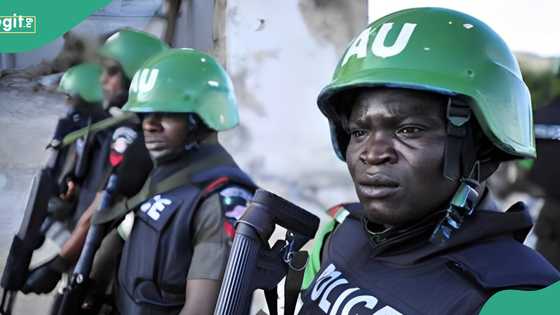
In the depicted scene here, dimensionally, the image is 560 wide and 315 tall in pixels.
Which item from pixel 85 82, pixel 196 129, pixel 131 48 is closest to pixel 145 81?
pixel 196 129

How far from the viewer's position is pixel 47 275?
2.96 m

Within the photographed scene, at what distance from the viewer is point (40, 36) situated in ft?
11.5

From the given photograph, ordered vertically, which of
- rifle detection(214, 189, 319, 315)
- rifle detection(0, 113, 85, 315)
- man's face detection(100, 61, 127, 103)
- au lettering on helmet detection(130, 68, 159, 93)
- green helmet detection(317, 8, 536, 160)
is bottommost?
rifle detection(0, 113, 85, 315)

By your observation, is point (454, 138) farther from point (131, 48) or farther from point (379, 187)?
point (131, 48)

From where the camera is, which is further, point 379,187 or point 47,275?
point 47,275

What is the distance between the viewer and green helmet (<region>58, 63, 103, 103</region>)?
3.36m

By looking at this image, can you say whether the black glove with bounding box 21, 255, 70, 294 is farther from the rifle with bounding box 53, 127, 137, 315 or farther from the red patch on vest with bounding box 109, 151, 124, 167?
the red patch on vest with bounding box 109, 151, 124, 167

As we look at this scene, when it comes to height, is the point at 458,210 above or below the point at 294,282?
above

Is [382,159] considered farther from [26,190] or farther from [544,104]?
[26,190]

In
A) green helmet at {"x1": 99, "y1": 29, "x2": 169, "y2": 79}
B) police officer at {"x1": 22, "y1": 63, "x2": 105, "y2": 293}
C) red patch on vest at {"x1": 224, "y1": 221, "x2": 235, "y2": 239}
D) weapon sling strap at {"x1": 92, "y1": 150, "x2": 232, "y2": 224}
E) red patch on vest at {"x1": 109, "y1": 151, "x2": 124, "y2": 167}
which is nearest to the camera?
red patch on vest at {"x1": 224, "y1": 221, "x2": 235, "y2": 239}

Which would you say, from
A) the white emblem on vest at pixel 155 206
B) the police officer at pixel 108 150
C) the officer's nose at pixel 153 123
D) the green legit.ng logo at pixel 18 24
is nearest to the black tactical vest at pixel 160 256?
the white emblem on vest at pixel 155 206

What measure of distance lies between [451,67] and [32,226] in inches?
112

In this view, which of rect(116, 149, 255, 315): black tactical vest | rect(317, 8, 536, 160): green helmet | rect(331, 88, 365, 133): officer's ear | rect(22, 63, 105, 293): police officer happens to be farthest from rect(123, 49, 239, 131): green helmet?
rect(317, 8, 536, 160): green helmet

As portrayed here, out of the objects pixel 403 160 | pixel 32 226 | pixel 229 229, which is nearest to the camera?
pixel 403 160
